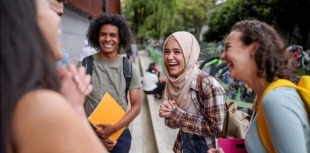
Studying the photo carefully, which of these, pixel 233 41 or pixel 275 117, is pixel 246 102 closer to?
pixel 233 41

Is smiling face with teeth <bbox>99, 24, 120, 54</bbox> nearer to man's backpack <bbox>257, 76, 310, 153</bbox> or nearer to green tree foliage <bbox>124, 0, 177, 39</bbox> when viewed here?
man's backpack <bbox>257, 76, 310, 153</bbox>

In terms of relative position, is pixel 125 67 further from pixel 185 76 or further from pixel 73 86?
pixel 73 86

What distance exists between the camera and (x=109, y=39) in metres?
3.30

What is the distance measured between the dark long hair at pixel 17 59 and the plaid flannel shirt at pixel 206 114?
5.70ft

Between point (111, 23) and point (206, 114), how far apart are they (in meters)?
1.16

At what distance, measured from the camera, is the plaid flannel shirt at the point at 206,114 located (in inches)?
104

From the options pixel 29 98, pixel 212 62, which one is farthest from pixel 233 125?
pixel 212 62

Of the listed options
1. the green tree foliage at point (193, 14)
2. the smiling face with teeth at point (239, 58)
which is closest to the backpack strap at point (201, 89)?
the smiling face with teeth at point (239, 58)

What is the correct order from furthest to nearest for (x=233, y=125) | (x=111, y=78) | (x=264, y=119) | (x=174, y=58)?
(x=111, y=78) < (x=174, y=58) < (x=233, y=125) < (x=264, y=119)

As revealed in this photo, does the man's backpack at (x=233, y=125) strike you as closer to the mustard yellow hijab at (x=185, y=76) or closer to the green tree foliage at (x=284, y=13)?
the mustard yellow hijab at (x=185, y=76)

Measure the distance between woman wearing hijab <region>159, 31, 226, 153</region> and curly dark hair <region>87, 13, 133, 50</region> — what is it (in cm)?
60

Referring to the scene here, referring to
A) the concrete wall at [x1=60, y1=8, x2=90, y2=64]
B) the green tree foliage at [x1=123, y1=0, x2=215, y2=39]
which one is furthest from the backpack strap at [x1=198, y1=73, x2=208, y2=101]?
the green tree foliage at [x1=123, y1=0, x2=215, y2=39]

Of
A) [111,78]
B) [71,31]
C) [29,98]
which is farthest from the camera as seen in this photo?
[71,31]

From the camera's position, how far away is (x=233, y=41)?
2.15 meters
